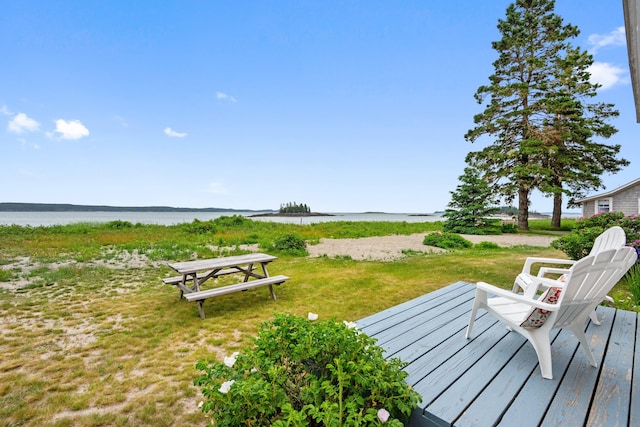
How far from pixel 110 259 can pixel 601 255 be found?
10.5m

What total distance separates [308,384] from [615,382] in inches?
71.7

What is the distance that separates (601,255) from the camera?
167 centimetres

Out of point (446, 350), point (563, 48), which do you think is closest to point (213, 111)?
point (446, 350)

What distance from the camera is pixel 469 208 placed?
664 inches

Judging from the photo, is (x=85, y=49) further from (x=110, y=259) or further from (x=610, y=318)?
(x=610, y=318)

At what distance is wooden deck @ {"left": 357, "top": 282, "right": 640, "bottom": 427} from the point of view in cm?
133

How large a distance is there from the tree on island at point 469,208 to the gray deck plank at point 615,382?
50.6ft

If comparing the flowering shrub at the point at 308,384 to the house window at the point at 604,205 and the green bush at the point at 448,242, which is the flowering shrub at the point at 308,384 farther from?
the house window at the point at 604,205

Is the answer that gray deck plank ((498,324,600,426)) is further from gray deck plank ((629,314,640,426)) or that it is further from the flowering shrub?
the flowering shrub

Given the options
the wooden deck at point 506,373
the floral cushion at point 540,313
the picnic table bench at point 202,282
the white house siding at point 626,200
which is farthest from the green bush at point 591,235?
the white house siding at point 626,200

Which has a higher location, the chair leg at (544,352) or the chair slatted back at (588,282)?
the chair slatted back at (588,282)

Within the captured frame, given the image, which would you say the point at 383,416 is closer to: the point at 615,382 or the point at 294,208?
the point at 615,382

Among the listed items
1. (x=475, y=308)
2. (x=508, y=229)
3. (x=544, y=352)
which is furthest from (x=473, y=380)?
(x=508, y=229)

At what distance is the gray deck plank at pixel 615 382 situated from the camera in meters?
1.32
